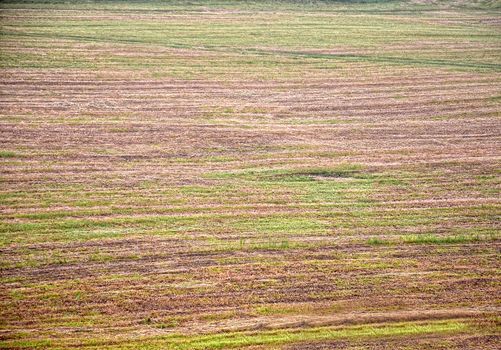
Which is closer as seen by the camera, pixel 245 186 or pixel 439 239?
pixel 439 239

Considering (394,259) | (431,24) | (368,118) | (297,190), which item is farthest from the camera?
(431,24)

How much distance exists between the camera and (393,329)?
13.4 m

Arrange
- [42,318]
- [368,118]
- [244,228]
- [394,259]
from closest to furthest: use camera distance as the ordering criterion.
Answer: [42,318]
[394,259]
[244,228]
[368,118]

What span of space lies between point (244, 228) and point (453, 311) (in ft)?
16.9

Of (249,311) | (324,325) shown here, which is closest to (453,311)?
(324,325)

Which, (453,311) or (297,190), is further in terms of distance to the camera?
(297,190)

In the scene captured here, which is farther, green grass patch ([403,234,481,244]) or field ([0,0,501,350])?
green grass patch ([403,234,481,244])

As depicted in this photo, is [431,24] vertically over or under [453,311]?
over

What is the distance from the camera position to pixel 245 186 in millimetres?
19609

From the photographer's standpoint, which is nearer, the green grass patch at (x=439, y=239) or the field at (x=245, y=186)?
the field at (x=245, y=186)

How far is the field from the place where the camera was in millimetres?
13672

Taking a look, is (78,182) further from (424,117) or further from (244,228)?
(424,117)

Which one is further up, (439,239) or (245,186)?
(245,186)

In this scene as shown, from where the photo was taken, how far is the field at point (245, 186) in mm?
13672
